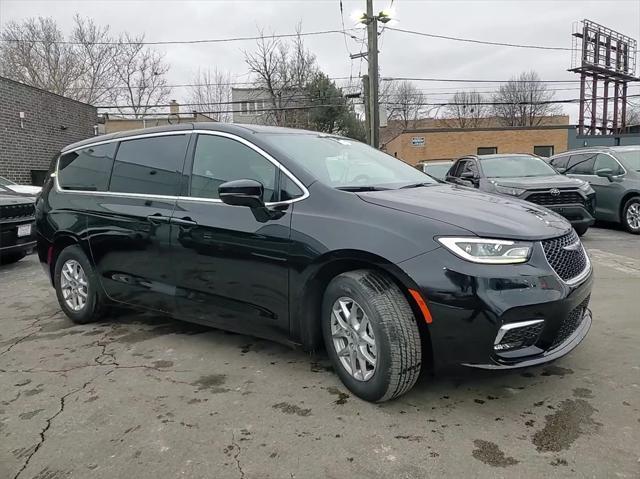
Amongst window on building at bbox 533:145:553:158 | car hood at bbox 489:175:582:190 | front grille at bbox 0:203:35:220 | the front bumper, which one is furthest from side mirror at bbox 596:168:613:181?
window on building at bbox 533:145:553:158

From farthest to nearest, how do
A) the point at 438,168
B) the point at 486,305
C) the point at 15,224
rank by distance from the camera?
the point at 438,168 < the point at 15,224 < the point at 486,305

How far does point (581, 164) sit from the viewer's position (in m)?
10.7

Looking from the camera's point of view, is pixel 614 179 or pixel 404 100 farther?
pixel 404 100

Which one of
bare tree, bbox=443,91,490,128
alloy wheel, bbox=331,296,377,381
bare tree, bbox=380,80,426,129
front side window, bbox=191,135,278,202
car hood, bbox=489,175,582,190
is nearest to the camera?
alloy wheel, bbox=331,296,377,381

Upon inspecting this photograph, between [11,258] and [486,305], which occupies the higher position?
[486,305]

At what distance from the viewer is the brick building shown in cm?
1446

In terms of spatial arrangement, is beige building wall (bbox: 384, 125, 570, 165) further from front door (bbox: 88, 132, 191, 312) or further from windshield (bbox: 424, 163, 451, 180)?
front door (bbox: 88, 132, 191, 312)

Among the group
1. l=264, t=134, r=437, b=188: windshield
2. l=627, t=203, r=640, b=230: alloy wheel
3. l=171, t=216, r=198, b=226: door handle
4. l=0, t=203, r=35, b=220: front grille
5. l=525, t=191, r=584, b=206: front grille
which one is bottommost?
l=627, t=203, r=640, b=230: alloy wheel

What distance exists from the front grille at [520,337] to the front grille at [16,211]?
278 inches

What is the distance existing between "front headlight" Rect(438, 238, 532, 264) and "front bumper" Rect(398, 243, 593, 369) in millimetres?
32

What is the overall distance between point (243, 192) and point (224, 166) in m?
0.56

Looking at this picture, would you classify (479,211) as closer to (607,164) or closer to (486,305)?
(486,305)

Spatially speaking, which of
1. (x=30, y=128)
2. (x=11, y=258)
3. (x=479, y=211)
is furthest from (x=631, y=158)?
(x=30, y=128)

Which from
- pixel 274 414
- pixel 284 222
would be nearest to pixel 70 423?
pixel 274 414
